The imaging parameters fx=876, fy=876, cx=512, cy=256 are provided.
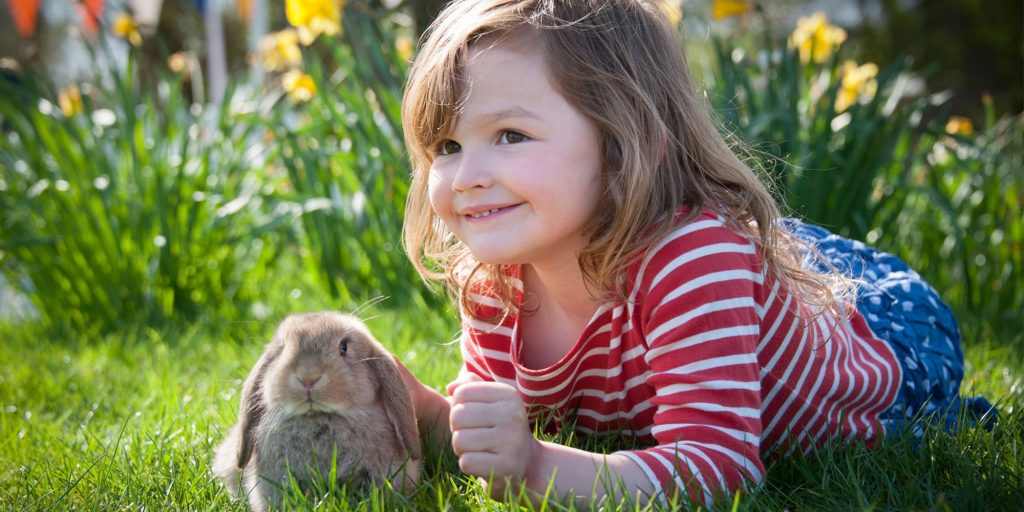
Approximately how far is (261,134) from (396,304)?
200 cm

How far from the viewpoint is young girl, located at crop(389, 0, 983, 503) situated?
147 cm

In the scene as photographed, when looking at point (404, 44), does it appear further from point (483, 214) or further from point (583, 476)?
point (583, 476)

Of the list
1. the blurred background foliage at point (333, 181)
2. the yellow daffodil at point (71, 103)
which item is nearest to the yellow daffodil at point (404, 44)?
the blurred background foliage at point (333, 181)

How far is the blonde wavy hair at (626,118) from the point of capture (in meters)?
1.59

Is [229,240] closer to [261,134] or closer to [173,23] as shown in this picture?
[261,134]

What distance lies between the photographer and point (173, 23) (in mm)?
Result: 18453

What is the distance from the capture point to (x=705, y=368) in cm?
148

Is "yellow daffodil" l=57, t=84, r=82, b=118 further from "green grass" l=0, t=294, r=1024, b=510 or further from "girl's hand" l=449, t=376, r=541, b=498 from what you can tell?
"girl's hand" l=449, t=376, r=541, b=498

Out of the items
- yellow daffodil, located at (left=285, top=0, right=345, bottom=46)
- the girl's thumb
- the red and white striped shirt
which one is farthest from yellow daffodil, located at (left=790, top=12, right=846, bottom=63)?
the girl's thumb

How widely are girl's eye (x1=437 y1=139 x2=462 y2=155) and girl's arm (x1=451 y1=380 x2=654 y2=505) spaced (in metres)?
0.53

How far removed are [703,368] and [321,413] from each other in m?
0.64

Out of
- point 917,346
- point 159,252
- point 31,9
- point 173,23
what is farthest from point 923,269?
point 173,23

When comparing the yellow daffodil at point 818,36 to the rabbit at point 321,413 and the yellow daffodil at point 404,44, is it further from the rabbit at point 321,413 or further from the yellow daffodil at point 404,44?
the rabbit at point 321,413

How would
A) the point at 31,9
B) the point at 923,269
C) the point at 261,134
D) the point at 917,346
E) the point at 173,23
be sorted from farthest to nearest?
1. the point at 173,23
2. the point at 31,9
3. the point at 261,134
4. the point at 923,269
5. the point at 917,346
